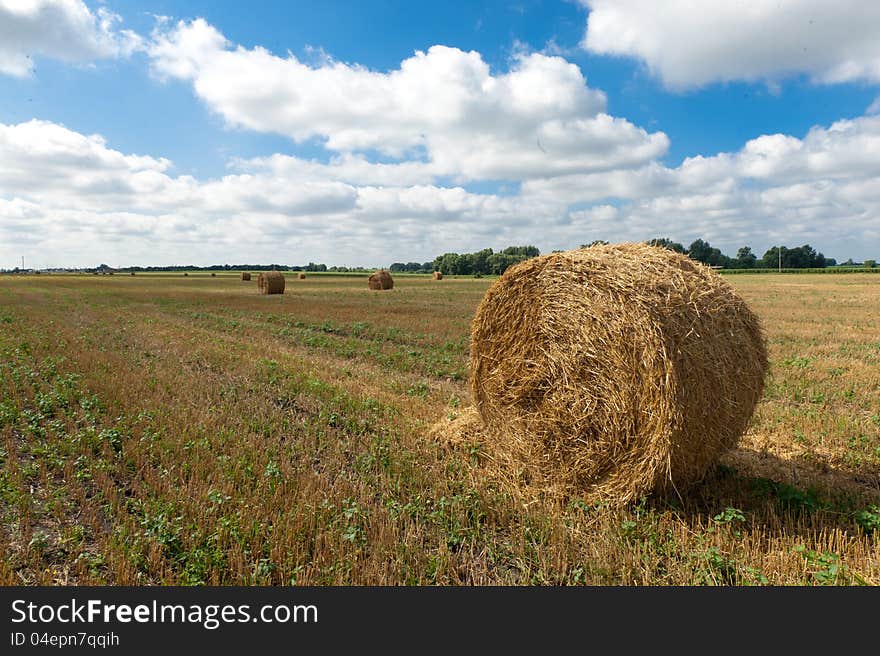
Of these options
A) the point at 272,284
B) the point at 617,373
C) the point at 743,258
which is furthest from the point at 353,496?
the point at 743,258

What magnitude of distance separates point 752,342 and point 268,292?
40239 mm

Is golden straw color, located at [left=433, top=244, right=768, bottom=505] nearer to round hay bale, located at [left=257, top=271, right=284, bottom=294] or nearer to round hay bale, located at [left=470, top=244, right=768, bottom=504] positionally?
round hay bale, located at [left=470, top=244, right=768, bottom=504]

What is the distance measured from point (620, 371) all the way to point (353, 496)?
3.11 m

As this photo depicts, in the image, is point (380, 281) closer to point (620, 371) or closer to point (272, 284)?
point (272, 284)

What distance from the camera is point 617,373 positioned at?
17.8 feet

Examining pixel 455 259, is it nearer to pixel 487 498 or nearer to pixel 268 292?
pixel 268 292

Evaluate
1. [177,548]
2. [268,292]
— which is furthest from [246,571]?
[268,292]

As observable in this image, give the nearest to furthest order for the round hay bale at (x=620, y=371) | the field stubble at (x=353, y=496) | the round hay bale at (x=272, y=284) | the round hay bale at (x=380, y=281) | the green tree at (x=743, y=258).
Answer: the field stubble at (x=353, y=496) < the round hay bale at (x=620, y=371) < the round hay bale at (x=272, y=284) < the round hay bale at (x=380, y=281) < the green tree at (x=743, y=258)

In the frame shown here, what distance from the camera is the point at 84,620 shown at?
3.46 meters

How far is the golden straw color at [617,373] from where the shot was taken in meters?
5.13

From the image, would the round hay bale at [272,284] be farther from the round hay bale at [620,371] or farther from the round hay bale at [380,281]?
the round hay bale at [620,371]

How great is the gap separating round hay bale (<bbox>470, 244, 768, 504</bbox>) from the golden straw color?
0.01 metres

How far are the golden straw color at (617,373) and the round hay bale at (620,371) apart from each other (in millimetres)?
13

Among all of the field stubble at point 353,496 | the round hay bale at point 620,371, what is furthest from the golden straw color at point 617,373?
the field stubble at point 353,496
